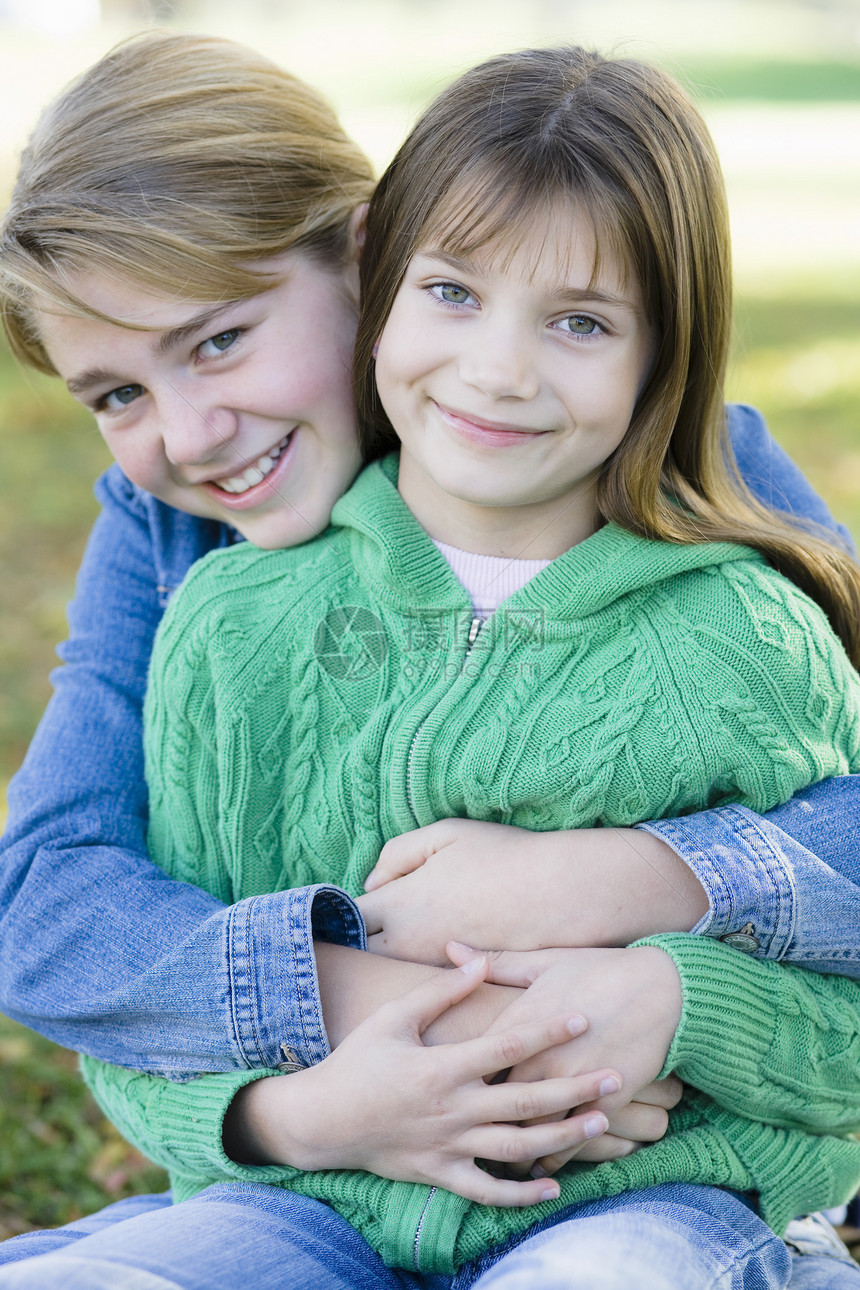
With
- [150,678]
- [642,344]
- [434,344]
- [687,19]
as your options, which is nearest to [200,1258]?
[150,678]

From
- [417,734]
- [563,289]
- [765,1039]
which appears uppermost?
[563,289]

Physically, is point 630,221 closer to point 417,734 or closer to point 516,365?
point 516,365

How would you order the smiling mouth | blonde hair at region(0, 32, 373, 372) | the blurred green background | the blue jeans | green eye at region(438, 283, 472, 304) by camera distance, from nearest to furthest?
the blue jeans
green eye at region(438, 283, 472, 304)
blonde hair at region(0, 32, 373, 372)
the smiling mouth
the blurred green background

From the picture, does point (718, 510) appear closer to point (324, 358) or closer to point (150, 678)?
point (324, 358)

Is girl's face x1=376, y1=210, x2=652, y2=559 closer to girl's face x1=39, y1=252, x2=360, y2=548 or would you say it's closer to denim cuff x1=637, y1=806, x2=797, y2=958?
girl's face x1=39, y1=252, x2=360, y2=548

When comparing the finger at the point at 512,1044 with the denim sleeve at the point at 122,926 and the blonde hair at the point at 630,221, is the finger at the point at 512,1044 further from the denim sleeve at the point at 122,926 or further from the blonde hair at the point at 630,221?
the blonde hair at the point at 630,221

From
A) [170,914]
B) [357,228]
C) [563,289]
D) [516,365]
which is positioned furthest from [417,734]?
[357,228]

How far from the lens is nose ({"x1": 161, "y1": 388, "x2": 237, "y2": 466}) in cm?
191

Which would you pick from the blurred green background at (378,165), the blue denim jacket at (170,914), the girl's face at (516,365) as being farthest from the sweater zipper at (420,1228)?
the blurred green background at (378,165)

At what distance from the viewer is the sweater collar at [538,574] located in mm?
1791

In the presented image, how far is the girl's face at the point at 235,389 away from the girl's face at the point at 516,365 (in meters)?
0.16

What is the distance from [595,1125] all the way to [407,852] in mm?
461

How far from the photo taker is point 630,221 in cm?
165

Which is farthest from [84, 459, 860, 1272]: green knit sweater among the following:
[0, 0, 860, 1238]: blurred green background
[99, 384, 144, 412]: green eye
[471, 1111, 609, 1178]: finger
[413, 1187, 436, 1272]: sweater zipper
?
[0, 0, 860, 1238]: blurred green background
